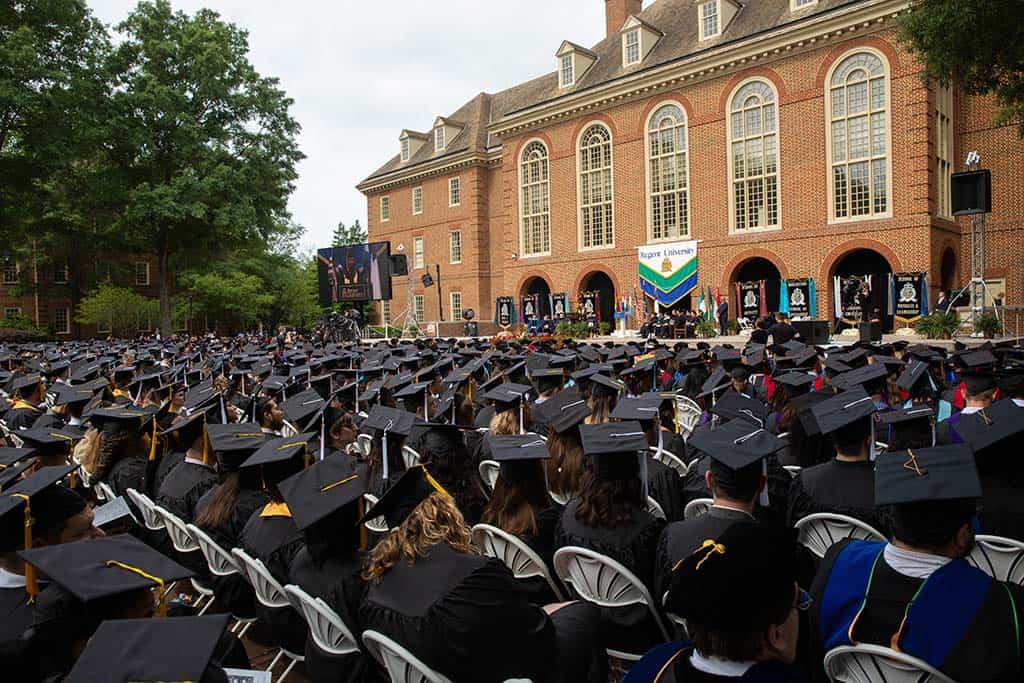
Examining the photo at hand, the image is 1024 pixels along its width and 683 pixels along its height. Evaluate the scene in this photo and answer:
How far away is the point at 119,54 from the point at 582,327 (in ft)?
75.1

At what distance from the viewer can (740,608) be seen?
145 centimetres

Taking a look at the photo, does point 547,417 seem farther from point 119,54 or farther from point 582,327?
point 119,54

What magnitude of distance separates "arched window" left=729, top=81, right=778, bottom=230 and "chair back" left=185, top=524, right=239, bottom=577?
73.9ft

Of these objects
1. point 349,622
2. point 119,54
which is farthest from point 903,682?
point 119,54

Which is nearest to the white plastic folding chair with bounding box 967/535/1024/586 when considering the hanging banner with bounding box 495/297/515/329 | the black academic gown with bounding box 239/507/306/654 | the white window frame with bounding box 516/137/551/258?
the black academic gown with bounding box 239/507/306/654

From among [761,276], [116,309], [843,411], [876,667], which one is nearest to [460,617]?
[876,667]

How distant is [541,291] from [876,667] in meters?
28.7

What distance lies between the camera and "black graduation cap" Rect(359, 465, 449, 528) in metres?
2.89

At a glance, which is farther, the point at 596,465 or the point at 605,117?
the point at 605,117

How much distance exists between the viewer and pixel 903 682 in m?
1.75

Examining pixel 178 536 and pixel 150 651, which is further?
pixel 178 536

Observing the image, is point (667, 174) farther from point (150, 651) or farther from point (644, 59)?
point (150, 651)

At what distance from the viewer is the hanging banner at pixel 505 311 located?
29.7 metres

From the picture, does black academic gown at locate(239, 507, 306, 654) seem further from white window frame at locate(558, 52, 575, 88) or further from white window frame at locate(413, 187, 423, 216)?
white window frame at locate(413, 187, 423, 216)
